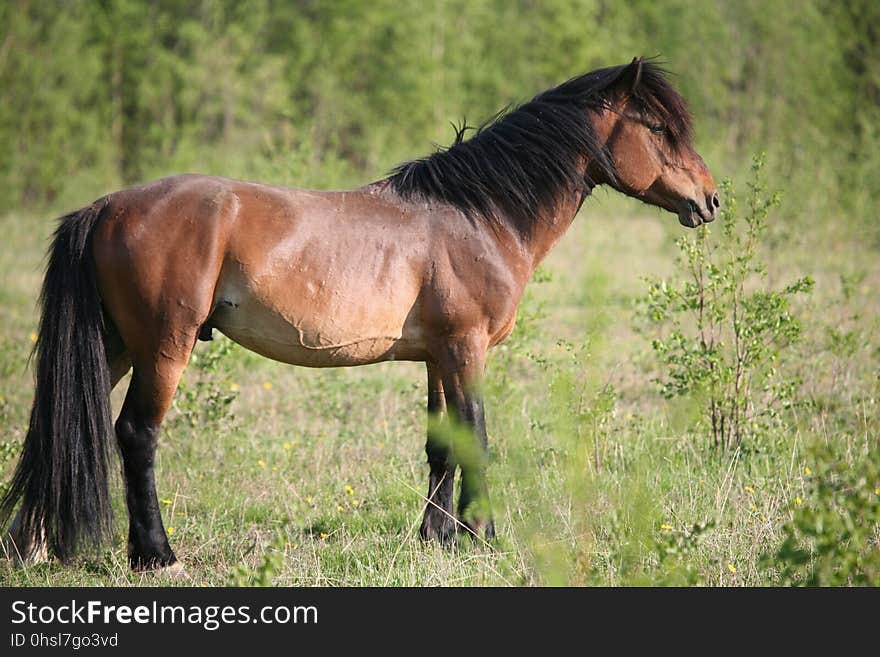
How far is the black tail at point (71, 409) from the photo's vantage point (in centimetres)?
430

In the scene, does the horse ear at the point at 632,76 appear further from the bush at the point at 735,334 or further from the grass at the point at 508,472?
the bush at the point at 735,334

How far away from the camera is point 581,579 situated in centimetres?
358

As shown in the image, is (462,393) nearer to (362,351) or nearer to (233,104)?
(362,351)

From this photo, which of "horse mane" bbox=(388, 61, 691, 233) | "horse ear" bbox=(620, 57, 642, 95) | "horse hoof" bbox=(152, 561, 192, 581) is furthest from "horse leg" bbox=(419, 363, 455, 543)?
"horse ear" bbox=(620, 57, 642, 95)

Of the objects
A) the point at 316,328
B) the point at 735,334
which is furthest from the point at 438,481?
the point at 735,334

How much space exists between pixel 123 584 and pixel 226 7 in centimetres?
2493

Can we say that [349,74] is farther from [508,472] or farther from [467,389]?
[508,472]

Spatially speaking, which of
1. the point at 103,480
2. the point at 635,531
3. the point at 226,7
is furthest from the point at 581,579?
the point at 226,7

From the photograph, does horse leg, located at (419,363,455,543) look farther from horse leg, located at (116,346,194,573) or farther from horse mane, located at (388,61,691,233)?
horse leg, located at (116,346,194,573)

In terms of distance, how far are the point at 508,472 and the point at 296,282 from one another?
1392mm

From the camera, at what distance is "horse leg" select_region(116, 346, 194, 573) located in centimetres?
436

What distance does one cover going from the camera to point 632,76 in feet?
15.7

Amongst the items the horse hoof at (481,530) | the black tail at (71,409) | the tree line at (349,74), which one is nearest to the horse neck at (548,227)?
the horse hoof at (481,530)

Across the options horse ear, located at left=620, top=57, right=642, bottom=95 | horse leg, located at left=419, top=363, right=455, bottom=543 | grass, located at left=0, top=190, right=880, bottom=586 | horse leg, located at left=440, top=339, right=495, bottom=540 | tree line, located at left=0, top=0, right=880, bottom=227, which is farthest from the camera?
tree line, located at left=0, top=0, right=880, bottom=227
